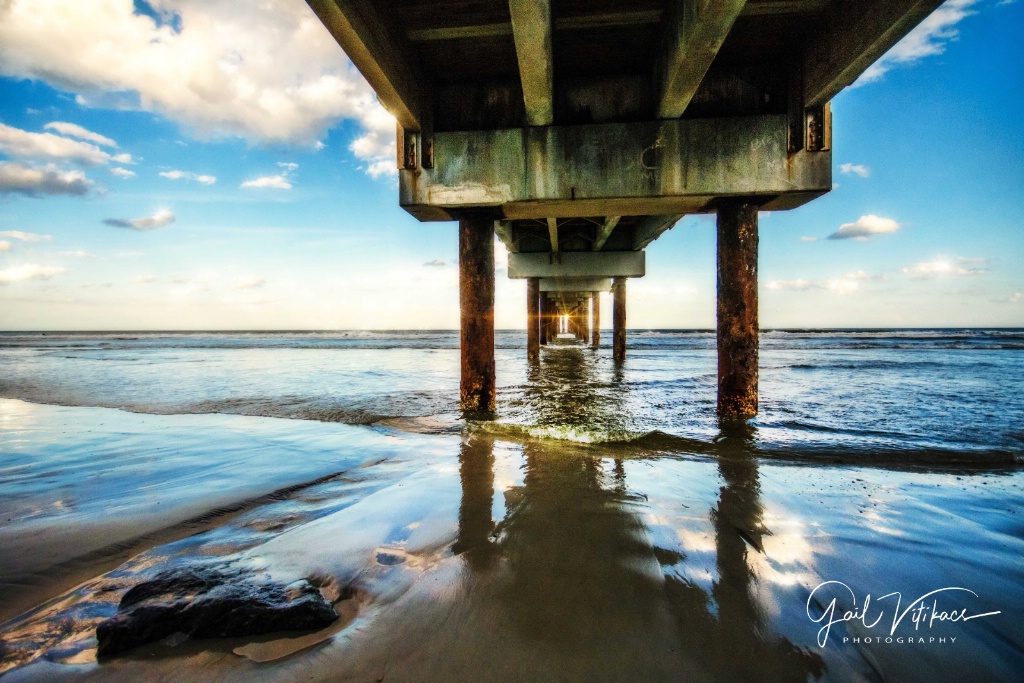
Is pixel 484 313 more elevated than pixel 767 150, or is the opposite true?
pixel 767 150

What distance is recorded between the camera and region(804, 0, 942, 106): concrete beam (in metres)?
3.25

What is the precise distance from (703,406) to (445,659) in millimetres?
5970

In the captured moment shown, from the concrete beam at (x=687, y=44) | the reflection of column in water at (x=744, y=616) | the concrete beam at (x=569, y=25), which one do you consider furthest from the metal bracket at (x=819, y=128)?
the reflection of column in water at (x=744, y=616)

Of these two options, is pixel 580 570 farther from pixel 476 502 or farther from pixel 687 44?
pixel 687 44

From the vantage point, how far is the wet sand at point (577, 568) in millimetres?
1389

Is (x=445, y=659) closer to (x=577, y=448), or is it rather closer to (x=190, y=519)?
(x=190, y=519)

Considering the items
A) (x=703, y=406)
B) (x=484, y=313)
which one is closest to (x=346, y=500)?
(x=484, y=313)

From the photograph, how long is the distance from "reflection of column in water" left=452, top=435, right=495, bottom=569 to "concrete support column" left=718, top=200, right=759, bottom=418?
10.2 ft

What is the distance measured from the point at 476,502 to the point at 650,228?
30.9 ft

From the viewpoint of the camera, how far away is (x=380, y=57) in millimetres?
3986

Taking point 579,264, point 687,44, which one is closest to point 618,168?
point 687,44

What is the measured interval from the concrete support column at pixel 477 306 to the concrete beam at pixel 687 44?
251 cm

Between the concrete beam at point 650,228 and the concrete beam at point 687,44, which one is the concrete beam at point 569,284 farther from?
the concrete beam at point 687,44

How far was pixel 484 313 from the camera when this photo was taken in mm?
5645
